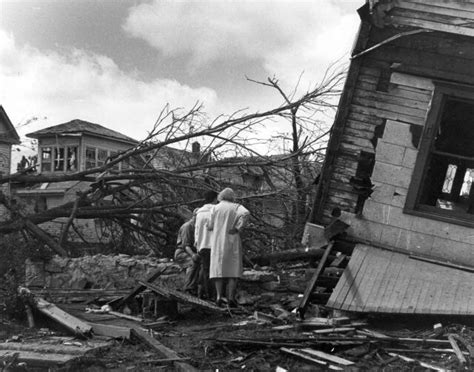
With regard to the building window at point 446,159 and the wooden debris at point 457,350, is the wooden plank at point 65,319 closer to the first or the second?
the wooden debris at point 457,350

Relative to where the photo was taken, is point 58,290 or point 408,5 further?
point 58,290

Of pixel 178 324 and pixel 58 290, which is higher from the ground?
pixel 178 324

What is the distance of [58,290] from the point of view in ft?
30.3

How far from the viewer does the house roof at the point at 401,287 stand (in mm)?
5719

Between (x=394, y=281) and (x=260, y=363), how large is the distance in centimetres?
228

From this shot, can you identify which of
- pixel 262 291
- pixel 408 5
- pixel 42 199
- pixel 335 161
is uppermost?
pixel 408 5

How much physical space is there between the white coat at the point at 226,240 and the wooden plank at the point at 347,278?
1.60 meters

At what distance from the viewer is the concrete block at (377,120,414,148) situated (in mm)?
6945

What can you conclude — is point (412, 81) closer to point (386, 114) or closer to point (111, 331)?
point (386, 114)

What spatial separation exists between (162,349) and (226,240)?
104 inches

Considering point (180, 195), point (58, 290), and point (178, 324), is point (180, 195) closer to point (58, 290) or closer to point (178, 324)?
point (58, 290)

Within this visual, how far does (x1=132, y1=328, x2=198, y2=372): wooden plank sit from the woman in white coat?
1.92 m

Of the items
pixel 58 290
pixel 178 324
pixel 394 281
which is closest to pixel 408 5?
pixel 394 281

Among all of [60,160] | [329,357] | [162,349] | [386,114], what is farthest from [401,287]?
[60,160]
